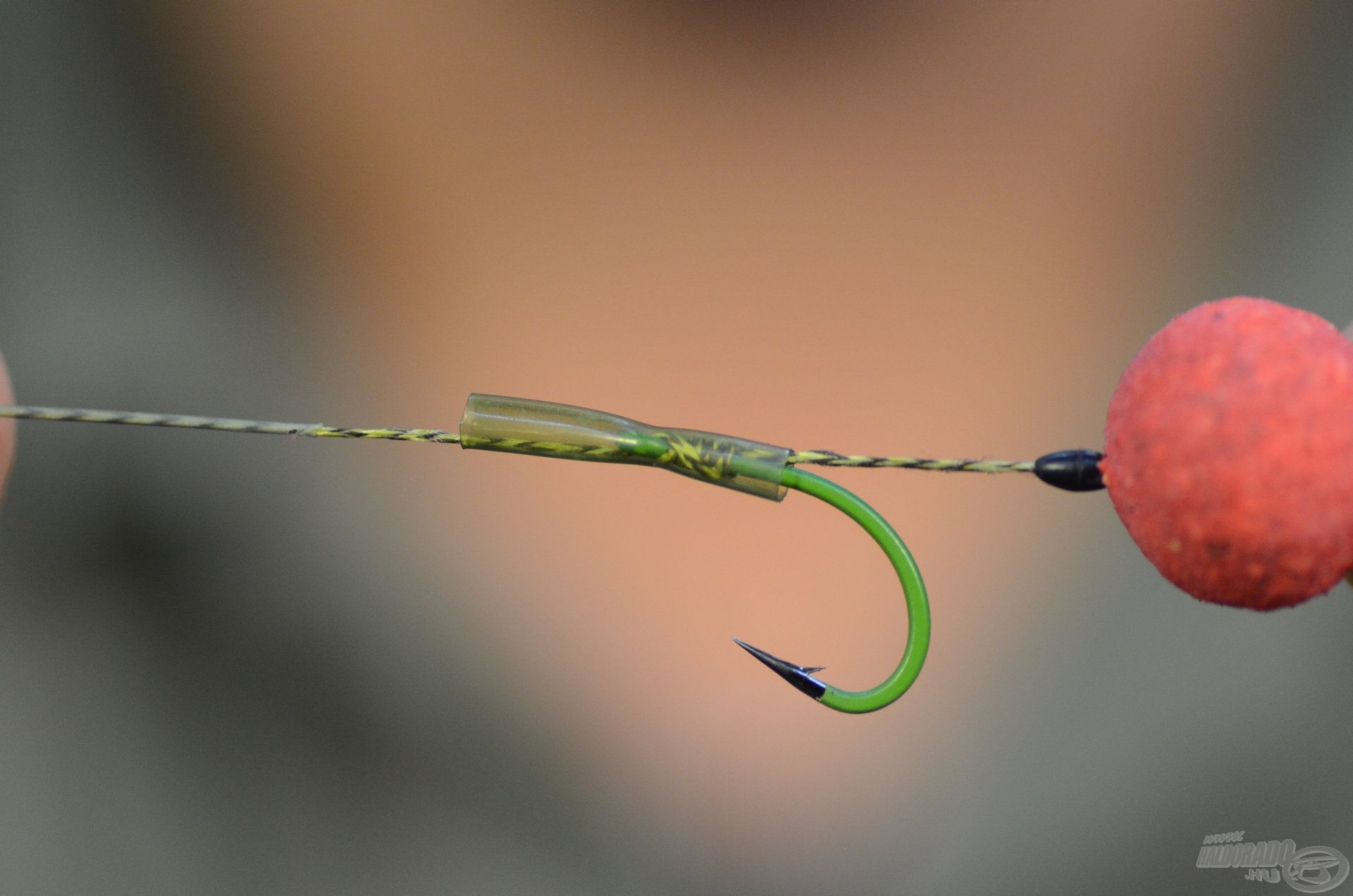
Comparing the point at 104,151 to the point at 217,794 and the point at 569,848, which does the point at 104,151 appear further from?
the point at 569,848

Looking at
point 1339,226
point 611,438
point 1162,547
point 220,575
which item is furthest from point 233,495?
point 1339,226

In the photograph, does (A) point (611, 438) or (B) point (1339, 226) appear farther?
(B) point (1339, 226)
